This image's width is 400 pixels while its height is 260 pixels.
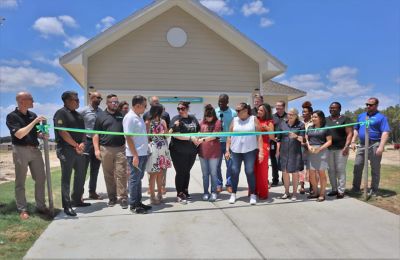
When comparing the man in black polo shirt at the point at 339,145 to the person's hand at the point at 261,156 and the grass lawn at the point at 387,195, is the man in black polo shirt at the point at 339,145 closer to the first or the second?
the grass lawn at the point at 387,195

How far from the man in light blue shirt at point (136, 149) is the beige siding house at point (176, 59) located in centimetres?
672

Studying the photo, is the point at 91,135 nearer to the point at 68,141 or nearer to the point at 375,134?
the point at 68,141

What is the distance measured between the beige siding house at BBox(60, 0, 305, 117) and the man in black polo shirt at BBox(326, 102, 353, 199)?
637cm

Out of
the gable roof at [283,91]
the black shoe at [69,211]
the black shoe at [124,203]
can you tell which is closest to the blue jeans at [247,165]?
the black shoe at [124,203]

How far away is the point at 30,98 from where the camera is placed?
521 centimetres

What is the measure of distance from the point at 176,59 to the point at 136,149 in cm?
746

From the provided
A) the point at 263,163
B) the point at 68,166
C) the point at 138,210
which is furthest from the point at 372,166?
the point at 68,166

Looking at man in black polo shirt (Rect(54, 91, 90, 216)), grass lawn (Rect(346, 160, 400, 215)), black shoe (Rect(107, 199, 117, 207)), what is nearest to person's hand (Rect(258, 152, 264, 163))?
grass lawn (Rect(346, 160, 400, 215))

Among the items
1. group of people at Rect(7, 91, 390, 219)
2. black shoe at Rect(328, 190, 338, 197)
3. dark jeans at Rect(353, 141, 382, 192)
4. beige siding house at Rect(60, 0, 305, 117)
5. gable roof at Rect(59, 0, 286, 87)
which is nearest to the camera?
group of people at Rect(7, 91, 390, 219)

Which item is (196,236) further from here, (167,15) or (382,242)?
(167,15)

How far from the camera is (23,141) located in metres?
5.20

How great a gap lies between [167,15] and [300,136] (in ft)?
25.6

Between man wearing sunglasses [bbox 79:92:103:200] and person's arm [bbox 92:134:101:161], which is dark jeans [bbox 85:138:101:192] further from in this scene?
person's arm [bbox 92:134:101:161]

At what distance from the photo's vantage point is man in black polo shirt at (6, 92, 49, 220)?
5094 millimetres
